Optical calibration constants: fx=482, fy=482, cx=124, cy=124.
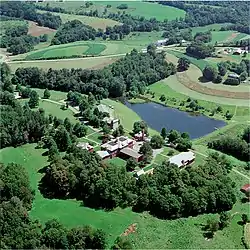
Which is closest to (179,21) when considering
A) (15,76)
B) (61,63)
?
(61,63)

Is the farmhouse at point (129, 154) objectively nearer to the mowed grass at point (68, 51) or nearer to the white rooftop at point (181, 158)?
the white rooftop at point (181, 158)

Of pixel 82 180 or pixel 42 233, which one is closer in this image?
pixel 42 233

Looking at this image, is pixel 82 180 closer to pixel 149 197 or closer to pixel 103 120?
pixel 149 197

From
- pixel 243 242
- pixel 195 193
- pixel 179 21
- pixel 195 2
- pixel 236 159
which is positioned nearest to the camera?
pixel 243 242

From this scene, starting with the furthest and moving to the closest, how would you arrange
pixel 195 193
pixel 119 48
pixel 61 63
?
pixel 119 48 < pixel 61 63 < pixel 195 193

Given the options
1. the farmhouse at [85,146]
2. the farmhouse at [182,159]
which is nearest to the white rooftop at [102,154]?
the farmhouse at [85,146]

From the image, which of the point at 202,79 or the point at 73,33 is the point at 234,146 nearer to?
the point at 202,79
